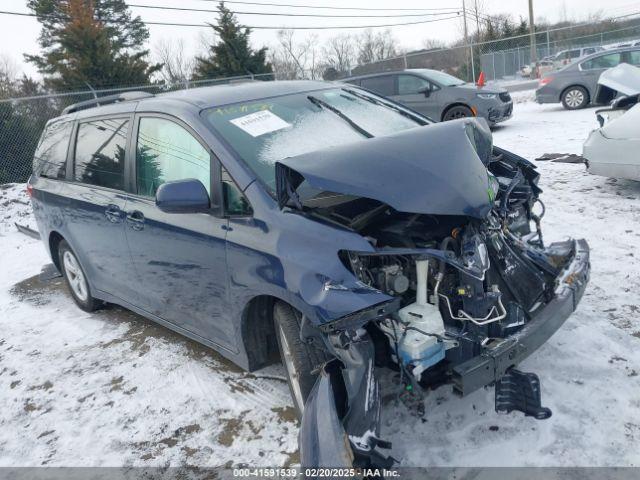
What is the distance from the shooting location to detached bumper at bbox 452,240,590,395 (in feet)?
7.15

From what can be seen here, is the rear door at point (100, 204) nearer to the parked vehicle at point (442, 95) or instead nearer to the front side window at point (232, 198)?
the front side window at point (232, 198)

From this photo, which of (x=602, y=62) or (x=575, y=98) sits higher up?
(x=602, y=62)

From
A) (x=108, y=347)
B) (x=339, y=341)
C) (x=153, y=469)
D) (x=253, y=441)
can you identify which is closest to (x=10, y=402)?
(x=108, y=347)

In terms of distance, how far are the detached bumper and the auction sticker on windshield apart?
1830 millimetres

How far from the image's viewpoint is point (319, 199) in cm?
271

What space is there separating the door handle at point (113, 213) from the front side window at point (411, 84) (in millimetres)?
9402

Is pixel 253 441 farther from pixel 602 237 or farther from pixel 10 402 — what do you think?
pixel 602 237

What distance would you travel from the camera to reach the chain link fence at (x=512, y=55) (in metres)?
24.1

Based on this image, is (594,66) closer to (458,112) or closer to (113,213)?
(458,112)

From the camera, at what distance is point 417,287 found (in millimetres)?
2441

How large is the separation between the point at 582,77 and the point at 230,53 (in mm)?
14731

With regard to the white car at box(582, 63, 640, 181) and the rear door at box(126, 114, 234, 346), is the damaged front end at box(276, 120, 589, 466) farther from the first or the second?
the white car at box(582, 63, 640, 181)

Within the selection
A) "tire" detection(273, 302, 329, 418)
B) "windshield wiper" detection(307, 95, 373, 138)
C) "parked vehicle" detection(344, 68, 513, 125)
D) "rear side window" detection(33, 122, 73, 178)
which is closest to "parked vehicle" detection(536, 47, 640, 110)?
"parked vehicle" detection(344, 68, 513, 125)

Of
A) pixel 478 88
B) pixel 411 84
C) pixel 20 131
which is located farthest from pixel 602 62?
pixel 20 131
